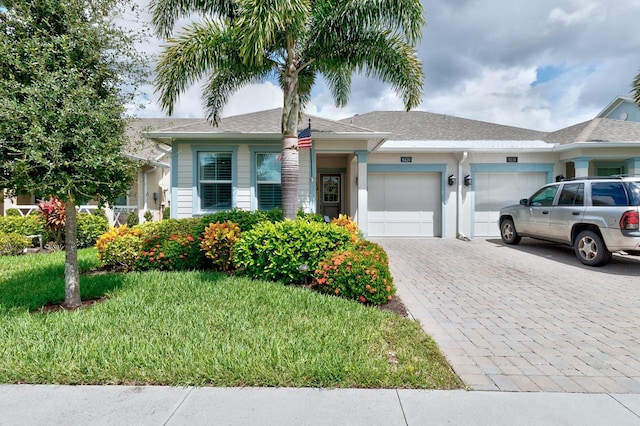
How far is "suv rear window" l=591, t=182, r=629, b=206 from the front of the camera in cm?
646

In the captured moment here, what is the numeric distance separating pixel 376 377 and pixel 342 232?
3.21m

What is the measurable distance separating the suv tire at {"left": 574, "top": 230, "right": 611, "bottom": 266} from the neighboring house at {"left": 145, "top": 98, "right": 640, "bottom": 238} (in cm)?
404

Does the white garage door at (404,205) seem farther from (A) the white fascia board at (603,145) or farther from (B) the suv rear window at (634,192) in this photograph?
(B) the suv rear window at (634,192)

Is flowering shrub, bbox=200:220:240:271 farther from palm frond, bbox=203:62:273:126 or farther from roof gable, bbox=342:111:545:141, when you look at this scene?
roof gable, bbox=342:111:545:141

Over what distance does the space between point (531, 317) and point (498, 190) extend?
833 centimetres

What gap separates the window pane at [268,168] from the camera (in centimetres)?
959

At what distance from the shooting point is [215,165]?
31.4 feet

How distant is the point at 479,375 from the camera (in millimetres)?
2818

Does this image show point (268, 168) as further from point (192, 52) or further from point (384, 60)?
point (384, 60)

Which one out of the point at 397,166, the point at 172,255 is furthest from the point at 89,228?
the point at 397,166

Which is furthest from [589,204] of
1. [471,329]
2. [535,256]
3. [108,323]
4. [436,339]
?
[108,323]

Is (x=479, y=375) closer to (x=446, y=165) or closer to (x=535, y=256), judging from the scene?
(x=535, y=256)

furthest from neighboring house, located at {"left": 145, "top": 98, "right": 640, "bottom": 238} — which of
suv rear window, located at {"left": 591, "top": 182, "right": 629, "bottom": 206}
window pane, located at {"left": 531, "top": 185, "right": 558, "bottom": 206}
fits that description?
suv rear window, located at {"left": 591, "top": 182, "right": 629, "bottom": 206}

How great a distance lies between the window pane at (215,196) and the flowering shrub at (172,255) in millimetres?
3215
